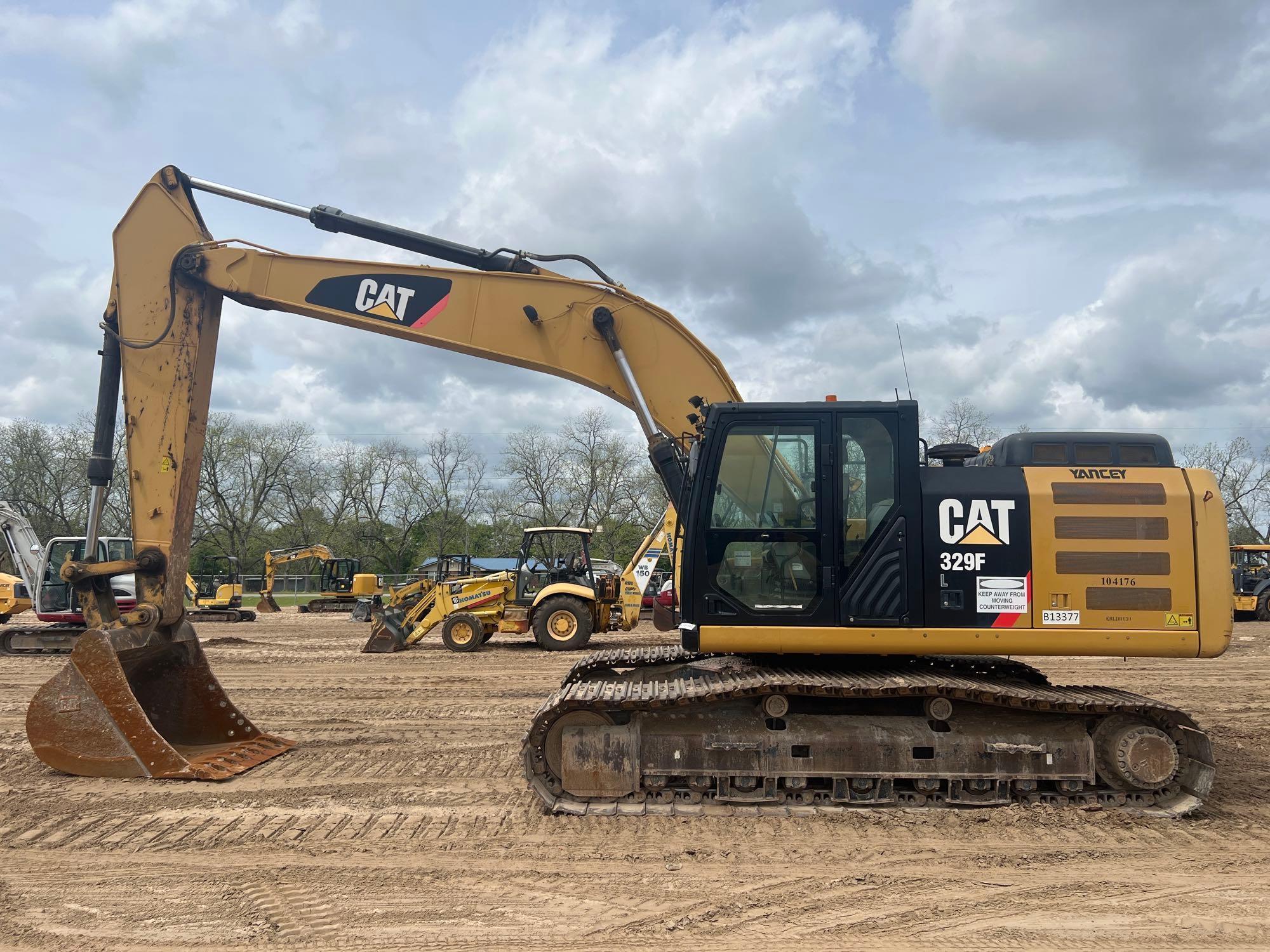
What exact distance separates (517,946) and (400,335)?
4.92 metres

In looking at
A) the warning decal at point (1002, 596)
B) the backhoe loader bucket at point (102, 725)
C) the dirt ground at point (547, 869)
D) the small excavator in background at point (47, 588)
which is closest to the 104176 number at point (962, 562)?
the warning decal at point (1002, 596)

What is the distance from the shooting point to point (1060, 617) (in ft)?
18.3

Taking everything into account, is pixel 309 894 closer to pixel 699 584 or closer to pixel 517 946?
pixel 517 946

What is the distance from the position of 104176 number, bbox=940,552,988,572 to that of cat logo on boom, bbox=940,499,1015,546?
0.07 meters

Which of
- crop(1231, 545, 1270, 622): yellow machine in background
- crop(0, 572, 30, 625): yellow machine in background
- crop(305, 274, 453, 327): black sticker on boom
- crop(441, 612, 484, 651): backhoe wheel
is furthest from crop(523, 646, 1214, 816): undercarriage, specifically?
crop(1231, 545, 1270, 622): yellow machine in background

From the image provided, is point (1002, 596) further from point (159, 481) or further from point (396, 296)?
point (159, 481)

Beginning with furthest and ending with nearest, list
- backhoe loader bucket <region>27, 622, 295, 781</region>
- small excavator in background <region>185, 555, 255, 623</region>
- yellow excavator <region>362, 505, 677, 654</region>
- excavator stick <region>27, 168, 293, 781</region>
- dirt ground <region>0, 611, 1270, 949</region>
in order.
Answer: small excavator in background <region>185, 555, 255, 623</region>, yellow excavator <region>362, 505, 677, 654</region>, excavator stick <region>27, 168, 293, 781</region>, backhoe loader bucket <region>27, 622, 295, 781</region>, dirt ground <region>0, 611, 1270, 949</region>

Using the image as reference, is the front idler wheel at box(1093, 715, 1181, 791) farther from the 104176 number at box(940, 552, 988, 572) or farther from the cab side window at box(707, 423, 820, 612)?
the cab side window at box(707, 423, 820, 612)

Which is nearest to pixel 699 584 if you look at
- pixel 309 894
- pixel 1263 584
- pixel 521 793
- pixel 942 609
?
pixel 942 609

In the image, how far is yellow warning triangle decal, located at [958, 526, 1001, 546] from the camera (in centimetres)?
565

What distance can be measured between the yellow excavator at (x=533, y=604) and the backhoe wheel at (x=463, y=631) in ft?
0.04

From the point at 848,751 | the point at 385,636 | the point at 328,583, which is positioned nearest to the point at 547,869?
the point at 848,751

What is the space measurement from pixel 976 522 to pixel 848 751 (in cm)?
175

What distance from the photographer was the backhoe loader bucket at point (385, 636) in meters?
16.3
